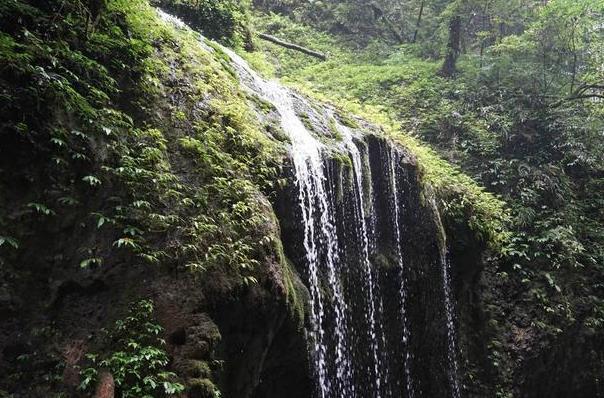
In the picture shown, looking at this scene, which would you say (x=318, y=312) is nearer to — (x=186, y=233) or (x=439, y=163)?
(x=186, y=233)

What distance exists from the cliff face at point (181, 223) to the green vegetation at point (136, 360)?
0.04 metres

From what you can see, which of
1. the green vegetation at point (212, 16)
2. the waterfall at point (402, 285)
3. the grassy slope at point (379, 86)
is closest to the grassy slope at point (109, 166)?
the waterfall at point (402, 285)

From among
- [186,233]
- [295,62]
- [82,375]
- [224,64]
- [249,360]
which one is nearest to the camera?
[82,375]

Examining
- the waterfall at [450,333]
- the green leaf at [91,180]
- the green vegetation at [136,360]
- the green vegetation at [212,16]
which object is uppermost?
the green vegetation at [212,16]

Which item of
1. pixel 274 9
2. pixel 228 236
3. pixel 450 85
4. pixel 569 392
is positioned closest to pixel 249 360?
pixel 228 236

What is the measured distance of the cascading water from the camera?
6570mm

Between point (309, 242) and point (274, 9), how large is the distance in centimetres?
1540

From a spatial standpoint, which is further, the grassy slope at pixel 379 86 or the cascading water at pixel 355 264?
the grassy slope at pixel 379 86

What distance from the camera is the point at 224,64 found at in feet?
23.3

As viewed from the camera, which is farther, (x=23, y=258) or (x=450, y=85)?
(x=450, y=85)

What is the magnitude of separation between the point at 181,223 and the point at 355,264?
139 inches

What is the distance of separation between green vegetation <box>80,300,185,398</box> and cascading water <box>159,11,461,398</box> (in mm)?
2453

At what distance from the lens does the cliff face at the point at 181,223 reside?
12.6 feet

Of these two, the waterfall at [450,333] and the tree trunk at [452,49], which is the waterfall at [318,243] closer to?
the waterfall at [450,333]
